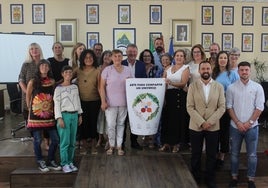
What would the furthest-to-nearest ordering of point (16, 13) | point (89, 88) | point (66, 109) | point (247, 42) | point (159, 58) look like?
point (247, 42) < point (16, 13) < point (159, 58) < point (89, 88) < point (66, 109)

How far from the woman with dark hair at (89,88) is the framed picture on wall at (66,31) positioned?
10.9 ft

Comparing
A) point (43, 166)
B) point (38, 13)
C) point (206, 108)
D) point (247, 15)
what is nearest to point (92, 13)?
point (38, 13)

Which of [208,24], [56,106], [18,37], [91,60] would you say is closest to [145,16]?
[208,24]

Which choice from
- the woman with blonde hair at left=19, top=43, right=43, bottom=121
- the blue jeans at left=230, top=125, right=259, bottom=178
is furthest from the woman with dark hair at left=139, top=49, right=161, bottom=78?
the woman with blonde hair at left=19, top=43, right=43, bottom=121

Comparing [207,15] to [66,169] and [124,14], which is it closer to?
[124,14]

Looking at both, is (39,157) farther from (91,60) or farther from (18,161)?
(91,60)

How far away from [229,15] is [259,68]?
133 cm

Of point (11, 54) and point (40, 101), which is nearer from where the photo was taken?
point (40, 101)

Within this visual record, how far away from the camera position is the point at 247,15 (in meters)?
7.35

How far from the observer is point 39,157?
12.9 feet

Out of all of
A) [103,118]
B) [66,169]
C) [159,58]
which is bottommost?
[66,169]

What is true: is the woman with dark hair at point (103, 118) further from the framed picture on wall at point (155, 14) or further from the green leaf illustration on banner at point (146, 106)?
the framed picture on wall at point (155, 14)

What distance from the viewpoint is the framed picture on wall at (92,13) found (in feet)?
23.4

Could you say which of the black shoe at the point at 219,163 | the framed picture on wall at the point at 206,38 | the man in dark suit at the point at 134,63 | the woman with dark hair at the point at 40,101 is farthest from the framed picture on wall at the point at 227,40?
the woman with dark hair at the point at 40,101
